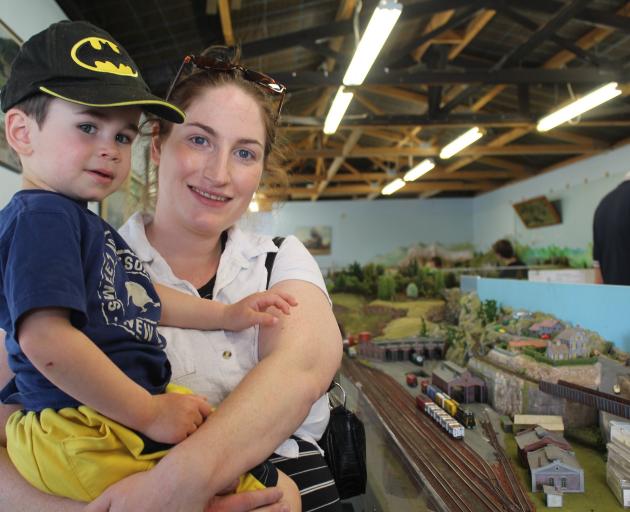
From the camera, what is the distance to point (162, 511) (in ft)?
3.21

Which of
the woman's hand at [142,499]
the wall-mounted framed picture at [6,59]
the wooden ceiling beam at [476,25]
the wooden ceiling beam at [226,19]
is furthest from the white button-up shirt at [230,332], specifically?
the wooden ceiling beam at [476,25]

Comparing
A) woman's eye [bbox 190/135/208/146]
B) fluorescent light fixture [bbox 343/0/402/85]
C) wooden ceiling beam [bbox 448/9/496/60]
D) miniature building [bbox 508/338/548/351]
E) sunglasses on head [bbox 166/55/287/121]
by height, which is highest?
wooden ceiling beam [bbox 448/9/496/60]

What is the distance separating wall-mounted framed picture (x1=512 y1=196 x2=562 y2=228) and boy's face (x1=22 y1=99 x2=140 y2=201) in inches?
503

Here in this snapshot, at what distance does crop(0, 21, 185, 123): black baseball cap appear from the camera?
111 centimetres

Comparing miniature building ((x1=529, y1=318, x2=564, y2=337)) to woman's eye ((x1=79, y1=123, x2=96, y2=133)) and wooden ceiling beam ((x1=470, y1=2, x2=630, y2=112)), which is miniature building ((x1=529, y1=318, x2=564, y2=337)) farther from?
wooden ceiling beam ((x1=470, y1=2, x2=630, y2=112))

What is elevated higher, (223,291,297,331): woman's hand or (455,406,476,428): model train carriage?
(223,291,297,331): woman's hand

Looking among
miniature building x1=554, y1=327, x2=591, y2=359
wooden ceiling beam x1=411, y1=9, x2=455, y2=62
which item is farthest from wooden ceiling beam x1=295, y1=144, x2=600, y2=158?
miniature building x1=554, y1=327, x2=591, y2=359

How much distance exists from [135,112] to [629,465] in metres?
2.06

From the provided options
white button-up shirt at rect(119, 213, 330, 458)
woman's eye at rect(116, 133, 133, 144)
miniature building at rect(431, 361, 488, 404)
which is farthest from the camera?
miniature building at rect(431, 361, 488, 404)

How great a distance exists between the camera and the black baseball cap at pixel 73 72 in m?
1.11

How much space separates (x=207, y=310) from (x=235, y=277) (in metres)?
0.18

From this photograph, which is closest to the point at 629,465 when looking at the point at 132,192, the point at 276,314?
the point at 276,314

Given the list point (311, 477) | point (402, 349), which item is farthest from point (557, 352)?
point (311, 477)

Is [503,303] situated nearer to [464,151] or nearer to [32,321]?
[32,321]
